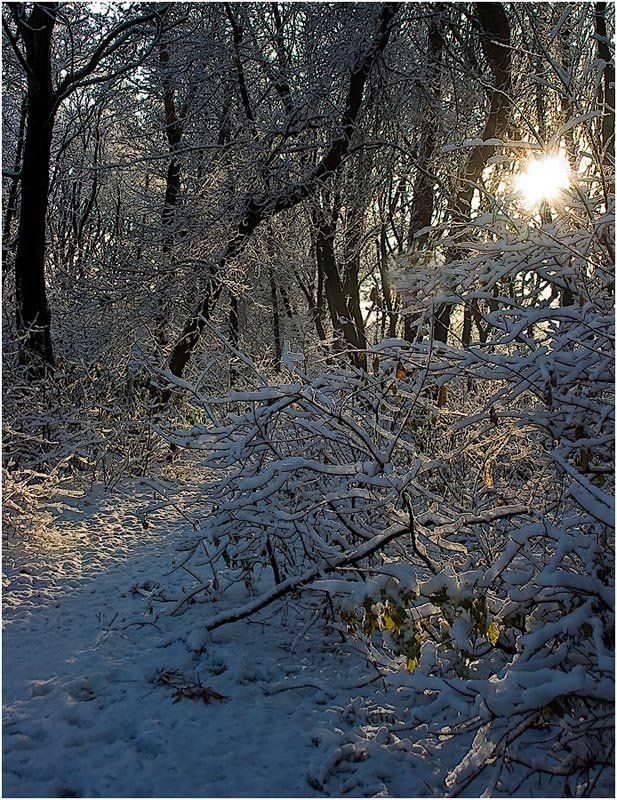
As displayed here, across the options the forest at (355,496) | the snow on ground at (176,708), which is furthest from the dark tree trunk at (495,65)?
the snow on ground at (176,708)

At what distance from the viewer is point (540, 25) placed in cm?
668

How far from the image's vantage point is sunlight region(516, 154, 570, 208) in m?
3.18

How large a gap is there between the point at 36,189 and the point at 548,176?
6812 millimetres

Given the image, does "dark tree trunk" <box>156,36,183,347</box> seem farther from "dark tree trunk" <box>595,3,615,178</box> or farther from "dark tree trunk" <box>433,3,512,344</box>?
"dark tree trunk" <box>595,3,615,178</box>

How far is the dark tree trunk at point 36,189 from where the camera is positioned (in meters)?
7.66

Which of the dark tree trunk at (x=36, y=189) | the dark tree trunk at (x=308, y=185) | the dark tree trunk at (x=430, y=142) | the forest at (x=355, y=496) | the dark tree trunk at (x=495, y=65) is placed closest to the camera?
the forest at (x=355, y=496)

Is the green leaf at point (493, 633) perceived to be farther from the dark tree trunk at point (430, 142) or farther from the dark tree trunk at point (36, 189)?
the dark tree trunk at point (36, 189)

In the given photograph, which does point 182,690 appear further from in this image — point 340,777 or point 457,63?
point 457,63

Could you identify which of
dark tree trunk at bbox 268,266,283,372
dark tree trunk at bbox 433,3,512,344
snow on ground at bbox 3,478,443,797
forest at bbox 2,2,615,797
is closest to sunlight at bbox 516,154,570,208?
forest at bbox 2,2,615,797

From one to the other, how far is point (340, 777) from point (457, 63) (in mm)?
8494

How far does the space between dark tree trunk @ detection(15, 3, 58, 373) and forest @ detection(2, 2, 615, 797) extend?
0.03 m

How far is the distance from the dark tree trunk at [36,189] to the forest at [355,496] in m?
0.03

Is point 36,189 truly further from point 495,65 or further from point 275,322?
point 275,322

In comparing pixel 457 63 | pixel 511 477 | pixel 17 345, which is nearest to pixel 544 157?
pixel 511 477
